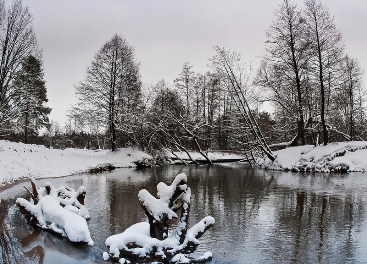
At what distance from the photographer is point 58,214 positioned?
7.53 metres

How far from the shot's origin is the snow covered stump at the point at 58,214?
688 cm

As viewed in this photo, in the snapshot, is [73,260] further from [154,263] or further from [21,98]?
[21,98]

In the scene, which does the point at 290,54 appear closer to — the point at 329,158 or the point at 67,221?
the point at 329,158

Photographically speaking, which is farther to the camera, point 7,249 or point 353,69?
point 353,69

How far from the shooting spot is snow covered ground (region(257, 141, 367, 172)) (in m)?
22.6

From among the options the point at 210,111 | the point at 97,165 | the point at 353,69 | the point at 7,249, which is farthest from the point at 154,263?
the point at 210,111

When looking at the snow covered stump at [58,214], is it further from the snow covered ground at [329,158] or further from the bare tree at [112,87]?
the bare tree at [112,87]

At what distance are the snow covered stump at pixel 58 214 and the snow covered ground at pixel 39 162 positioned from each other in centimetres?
757

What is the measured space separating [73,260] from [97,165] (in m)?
21.2

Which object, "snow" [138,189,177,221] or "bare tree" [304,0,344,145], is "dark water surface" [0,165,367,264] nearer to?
"snow" [138,189,177,221]

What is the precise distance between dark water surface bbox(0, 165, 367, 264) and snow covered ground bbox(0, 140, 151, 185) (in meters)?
4.91

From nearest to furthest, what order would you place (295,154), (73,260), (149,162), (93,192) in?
(73,260), (93,192), (295,154), (149,162)

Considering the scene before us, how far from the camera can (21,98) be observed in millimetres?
23797

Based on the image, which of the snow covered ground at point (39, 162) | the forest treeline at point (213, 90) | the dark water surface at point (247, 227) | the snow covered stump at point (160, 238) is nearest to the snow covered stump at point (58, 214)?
the dark water surface at point (247, 227)
